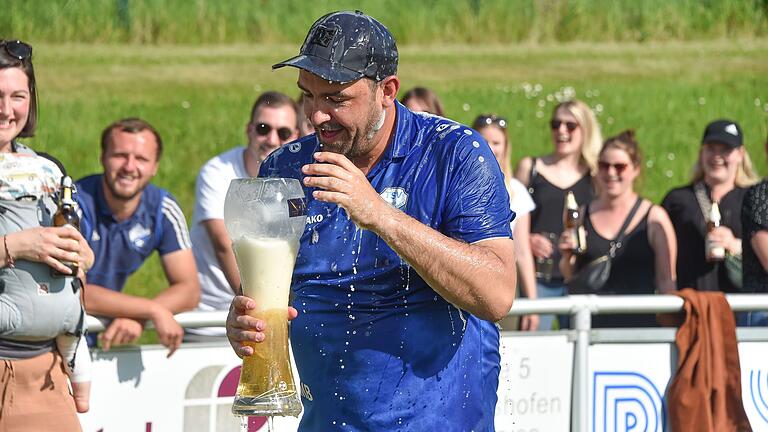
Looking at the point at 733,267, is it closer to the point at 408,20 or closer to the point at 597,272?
the point at 597,272

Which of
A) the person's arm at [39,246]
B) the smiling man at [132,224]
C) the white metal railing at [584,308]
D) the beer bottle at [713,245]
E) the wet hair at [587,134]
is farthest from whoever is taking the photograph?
the wet hair at [587,134]

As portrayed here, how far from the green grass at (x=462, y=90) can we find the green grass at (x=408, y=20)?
0.37 meters

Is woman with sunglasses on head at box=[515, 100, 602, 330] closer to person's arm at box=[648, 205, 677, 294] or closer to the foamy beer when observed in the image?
person's arm at box=[648, 205, 677, 294]

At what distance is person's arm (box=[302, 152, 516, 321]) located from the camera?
3744 mm

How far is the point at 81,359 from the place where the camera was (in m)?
5.64

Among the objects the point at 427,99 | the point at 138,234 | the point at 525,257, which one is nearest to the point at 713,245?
the point at 525,257

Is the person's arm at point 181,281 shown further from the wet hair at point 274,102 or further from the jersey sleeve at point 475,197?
the jersey sleeve at point 475,197

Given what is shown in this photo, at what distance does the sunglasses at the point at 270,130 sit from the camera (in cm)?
752

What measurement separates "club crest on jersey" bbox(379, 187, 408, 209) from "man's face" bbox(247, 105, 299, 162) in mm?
3339

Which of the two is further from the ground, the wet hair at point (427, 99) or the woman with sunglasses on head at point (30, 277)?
the wet hair at point (427, 99)

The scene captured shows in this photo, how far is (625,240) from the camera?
328 inches

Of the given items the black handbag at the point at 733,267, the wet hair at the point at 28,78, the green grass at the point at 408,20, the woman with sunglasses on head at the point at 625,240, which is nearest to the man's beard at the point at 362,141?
the wet hair at the point at 28,78

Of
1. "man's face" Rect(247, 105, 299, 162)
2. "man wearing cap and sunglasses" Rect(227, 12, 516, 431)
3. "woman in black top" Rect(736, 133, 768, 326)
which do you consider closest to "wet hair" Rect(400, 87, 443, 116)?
"man's face" Rect(247, 105, 299, 162)

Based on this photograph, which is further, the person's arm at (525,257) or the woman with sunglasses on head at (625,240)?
the woman with sunglasses on head at (625,240)
